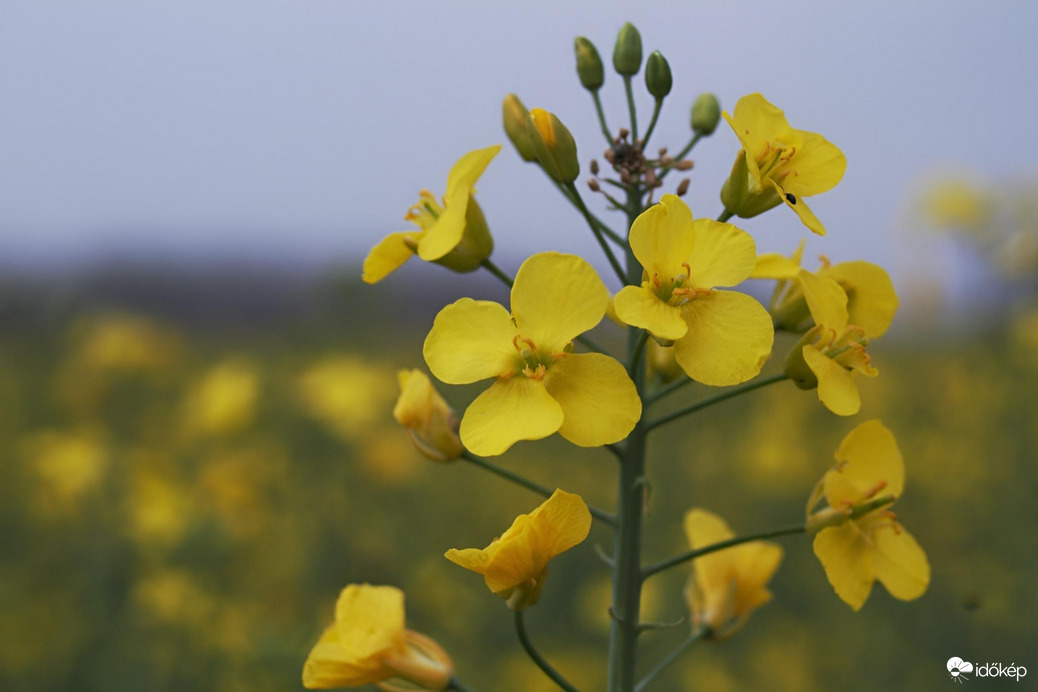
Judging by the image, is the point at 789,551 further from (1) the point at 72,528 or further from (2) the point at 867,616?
(1) the point at 72,528

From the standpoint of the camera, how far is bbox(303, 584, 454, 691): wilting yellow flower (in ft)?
3.93

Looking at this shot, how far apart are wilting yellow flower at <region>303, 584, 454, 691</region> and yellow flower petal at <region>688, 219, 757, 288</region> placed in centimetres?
61

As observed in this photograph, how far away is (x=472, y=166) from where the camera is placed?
117cm

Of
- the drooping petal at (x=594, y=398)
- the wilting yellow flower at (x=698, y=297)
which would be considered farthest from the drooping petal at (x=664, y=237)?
the drooping petal at (x=594, y=398)

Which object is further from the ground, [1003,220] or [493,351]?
[493,351]

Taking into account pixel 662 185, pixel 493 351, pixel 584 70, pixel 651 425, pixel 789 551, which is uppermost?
pixel 584 70

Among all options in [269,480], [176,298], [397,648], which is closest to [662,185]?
[397,648]

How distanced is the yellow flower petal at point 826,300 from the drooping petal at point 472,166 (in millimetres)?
427

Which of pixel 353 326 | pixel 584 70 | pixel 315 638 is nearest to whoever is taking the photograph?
pixel 584 70

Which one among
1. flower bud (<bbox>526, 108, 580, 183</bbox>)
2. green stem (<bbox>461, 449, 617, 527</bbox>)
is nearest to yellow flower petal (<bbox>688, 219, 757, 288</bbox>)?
flower bud (<bbox>526, 108, 580, 183</bbox>)

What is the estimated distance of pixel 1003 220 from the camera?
159 inches

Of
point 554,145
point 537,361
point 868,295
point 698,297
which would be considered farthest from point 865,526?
point 554,145

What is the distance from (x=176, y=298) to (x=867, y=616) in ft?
16.5

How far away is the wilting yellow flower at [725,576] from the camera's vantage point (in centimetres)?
143
